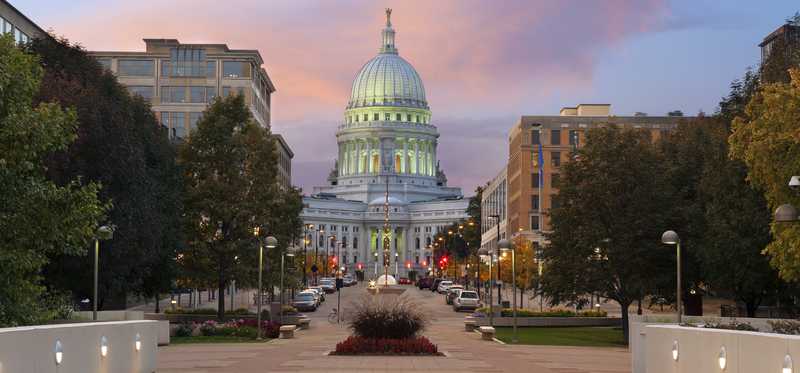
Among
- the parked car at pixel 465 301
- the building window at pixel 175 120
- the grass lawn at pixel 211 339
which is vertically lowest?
the grass lawn at pixel 211 339

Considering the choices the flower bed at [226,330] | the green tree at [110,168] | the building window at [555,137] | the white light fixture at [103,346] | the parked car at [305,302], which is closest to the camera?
the white light fixture at [103,346]

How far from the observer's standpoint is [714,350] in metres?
22.3

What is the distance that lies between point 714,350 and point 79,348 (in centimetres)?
1087

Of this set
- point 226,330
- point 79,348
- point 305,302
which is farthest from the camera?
point 305,302

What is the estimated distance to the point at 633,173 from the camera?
56844 mm

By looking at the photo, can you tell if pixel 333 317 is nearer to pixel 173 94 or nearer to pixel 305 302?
pixel 305 302

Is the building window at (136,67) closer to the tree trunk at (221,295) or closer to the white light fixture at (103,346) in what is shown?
the tree trunk at (221,295)

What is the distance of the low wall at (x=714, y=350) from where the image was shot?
1828cm

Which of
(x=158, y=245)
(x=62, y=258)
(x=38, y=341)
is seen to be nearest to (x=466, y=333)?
(x=158, y=245)

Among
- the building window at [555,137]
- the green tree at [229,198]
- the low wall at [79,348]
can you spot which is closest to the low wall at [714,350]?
the low wall at [79,348]

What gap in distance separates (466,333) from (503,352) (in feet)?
58.7

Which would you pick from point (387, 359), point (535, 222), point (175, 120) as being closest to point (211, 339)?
point (387, 359)

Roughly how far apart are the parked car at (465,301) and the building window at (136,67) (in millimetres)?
56462

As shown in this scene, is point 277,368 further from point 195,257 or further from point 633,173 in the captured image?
point 195,257
